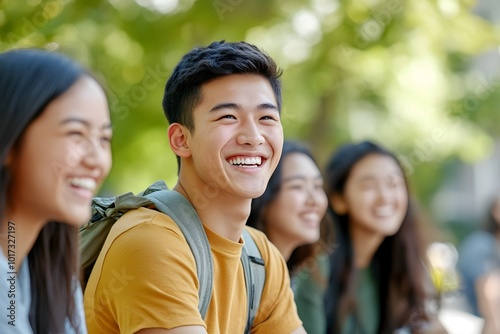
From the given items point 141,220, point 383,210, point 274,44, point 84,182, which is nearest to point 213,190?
point 141,220

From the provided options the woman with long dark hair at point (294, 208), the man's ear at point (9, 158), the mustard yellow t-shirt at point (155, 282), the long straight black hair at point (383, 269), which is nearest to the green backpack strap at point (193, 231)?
the mustard yellow t-shirt at point (155, 282)

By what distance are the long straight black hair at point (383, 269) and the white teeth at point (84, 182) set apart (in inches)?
109

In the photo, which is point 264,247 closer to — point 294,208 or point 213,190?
point 213,190

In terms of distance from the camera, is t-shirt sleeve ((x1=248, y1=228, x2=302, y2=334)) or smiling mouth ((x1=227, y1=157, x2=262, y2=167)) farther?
t-shirt sleeve ((x1=248, y1=228, x2=302, y2=334))

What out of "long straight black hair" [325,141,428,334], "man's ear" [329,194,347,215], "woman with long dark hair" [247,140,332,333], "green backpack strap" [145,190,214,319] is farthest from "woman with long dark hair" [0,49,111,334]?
"man's ear" [329,194,347,215]

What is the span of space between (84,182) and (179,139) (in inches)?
38.8

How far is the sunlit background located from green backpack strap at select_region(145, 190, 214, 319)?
74 cm

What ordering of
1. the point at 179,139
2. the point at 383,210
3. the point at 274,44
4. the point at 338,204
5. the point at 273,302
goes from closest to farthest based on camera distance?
1. the point at 179,139
2. the point at 273,302
3. the point at 383,210
4. the point at 338,204
5. the point at 274,44

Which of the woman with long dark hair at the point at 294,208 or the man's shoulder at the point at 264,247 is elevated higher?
the woman with long dark hair at the point at 294,208

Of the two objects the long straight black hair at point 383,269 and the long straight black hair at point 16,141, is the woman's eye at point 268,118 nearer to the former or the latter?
the long straight black hair at point 16,141

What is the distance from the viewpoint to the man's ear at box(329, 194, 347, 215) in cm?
484

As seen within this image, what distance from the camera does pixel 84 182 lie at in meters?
2.07

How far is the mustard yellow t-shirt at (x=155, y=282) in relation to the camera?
8.47 ft

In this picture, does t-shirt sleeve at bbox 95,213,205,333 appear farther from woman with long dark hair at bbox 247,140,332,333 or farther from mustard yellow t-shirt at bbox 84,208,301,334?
woman with long dark hair at bbox 247,140,332,333
